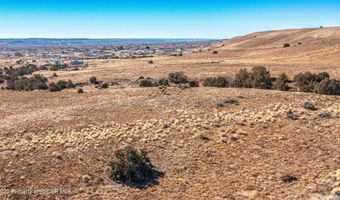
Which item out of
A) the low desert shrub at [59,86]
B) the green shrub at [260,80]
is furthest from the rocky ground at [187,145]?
the low desert shrub at [59,86]

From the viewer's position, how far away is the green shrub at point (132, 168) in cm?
2077

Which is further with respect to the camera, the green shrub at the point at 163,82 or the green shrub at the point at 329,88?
the green shrub at the point at 163,82

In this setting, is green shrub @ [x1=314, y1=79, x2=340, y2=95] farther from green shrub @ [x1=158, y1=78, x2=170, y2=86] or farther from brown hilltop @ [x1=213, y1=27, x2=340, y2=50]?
brown hilltop @ [x1=213, y1=27, x2=340, y2=50]

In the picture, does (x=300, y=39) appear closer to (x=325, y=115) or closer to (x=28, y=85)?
(x=28, y=85)

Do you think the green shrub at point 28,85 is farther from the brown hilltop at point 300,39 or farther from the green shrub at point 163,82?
the brown hilltop at point 300,39

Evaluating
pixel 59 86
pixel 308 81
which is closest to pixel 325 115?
pixel 308 81

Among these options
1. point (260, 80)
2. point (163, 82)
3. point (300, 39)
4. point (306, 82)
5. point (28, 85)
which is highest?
point (300, 39)

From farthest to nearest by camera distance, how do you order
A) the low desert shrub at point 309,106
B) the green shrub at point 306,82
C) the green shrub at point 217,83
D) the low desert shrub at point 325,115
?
the green shrub at point 217,83, the green shrub at point 306,82, the low desert shrub at point 309,106, the low desert shrub at point 325,115

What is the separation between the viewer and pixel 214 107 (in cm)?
3225

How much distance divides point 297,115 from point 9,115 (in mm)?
22609

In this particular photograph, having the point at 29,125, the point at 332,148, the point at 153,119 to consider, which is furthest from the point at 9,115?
the point at 332,148

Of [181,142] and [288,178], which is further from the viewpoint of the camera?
[181,142]

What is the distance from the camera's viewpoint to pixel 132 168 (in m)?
21.0

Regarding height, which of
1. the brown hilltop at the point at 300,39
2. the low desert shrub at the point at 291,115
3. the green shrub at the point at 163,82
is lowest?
the green shrub at the point at 163,82
